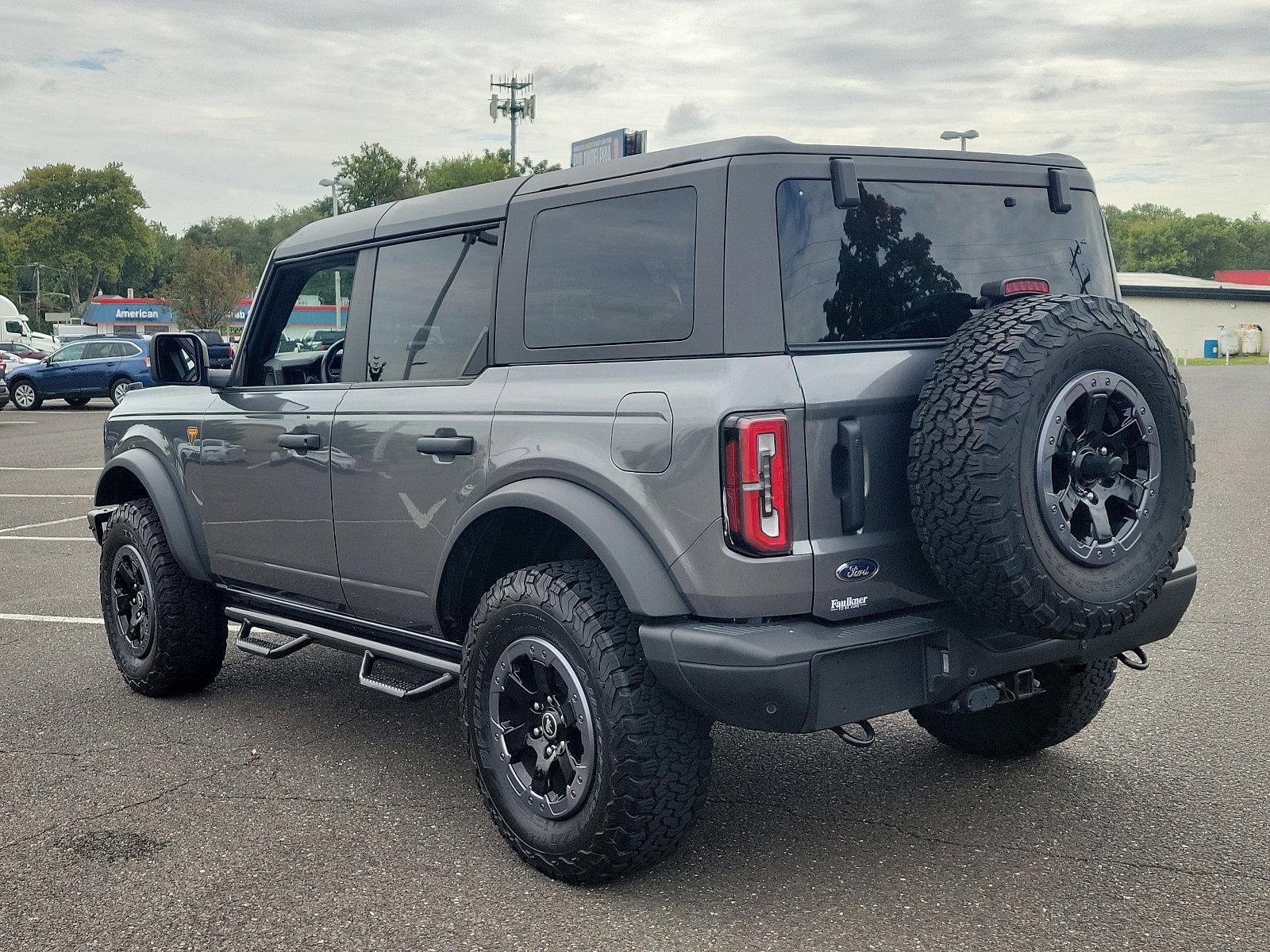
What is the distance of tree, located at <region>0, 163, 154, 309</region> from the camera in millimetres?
112375

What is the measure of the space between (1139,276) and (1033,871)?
91.5 meters

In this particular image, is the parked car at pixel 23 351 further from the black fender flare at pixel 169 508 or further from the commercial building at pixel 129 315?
the commercial building at pixel 129 315

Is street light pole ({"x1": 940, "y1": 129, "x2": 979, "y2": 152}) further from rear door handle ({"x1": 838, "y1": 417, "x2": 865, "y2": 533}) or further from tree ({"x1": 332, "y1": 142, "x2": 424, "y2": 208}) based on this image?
tree ({"x1": 332, "y1": 142, "x2": 424, "y2": 208})

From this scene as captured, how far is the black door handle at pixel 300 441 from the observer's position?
4535mm

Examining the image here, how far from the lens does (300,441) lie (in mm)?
4594

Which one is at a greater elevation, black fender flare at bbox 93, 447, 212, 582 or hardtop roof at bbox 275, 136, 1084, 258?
hardtop roof at bbox 275, 136, 1084, 258

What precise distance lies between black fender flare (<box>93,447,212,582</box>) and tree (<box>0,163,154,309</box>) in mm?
116646

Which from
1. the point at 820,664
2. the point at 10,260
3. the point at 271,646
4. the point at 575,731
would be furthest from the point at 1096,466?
the point at 10,260

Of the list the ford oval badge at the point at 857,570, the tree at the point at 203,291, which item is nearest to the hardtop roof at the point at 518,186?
the ford oval badge at the point at 857,570

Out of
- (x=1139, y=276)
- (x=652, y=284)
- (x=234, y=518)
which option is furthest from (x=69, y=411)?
(x=1139, y=276)

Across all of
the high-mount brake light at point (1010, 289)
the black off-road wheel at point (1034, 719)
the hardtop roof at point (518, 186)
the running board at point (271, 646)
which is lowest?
the black off-road wheel at point (1034, 719)

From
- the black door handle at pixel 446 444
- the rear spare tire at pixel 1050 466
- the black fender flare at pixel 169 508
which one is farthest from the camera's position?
the black fender flare at pixel 169 508

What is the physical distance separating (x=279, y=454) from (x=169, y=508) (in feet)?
2.89

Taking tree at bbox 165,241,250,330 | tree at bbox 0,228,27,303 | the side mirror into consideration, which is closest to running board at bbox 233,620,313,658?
the side mirror
